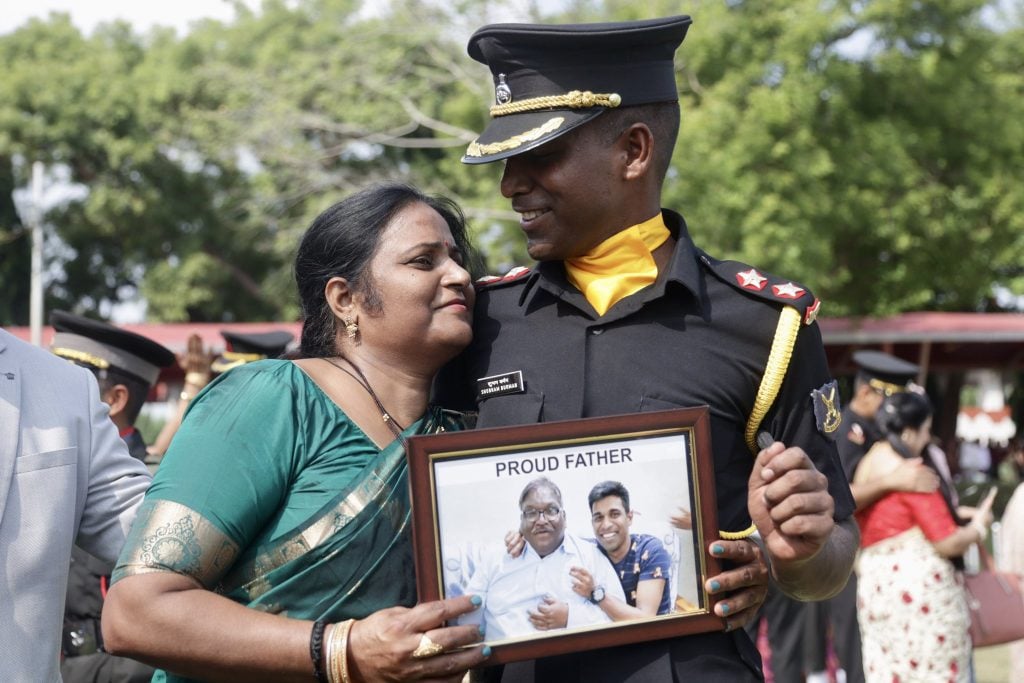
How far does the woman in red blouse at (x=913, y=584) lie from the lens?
285 inches

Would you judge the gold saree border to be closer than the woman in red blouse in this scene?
Yes

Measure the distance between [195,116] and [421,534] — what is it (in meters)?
25.5

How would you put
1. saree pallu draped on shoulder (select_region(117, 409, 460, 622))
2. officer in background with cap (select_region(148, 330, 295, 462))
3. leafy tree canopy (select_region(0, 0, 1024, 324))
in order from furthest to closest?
leafy tree canopy (select_region(0, 0, 1024, 324)), officer in background with cap (select_region(148, 330, 295, 462)), saree pallu draped on shoulder (select_region(117, 409, 460, 622))

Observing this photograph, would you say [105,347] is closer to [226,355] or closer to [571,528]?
[226,355]

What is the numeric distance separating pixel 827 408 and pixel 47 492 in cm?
169

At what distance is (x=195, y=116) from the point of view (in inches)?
1043

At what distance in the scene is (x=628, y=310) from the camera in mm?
2781

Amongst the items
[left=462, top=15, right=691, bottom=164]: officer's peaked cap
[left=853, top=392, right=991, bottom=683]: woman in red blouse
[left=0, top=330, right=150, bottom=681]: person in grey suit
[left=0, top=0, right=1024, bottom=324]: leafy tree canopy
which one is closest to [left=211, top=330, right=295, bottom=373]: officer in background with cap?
[left=853, top=392, right=991, bottom=683]: woman in red blouse

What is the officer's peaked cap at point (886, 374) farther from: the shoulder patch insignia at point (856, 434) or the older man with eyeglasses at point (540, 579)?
the older man with eyeglasses at point (540, 579)

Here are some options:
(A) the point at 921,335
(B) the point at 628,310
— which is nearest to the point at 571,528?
(B) the point at 628,310

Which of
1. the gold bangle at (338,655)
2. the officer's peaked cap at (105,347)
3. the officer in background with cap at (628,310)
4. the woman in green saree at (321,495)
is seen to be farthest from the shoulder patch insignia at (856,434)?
the gold bangle at (338,655)

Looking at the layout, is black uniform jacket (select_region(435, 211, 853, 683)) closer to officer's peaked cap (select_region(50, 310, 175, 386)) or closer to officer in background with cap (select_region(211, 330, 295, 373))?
officer's peaked cap (select_region(50, 310, 175, 386))

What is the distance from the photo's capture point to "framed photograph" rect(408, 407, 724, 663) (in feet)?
7.72

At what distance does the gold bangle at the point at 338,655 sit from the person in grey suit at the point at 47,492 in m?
0.79
